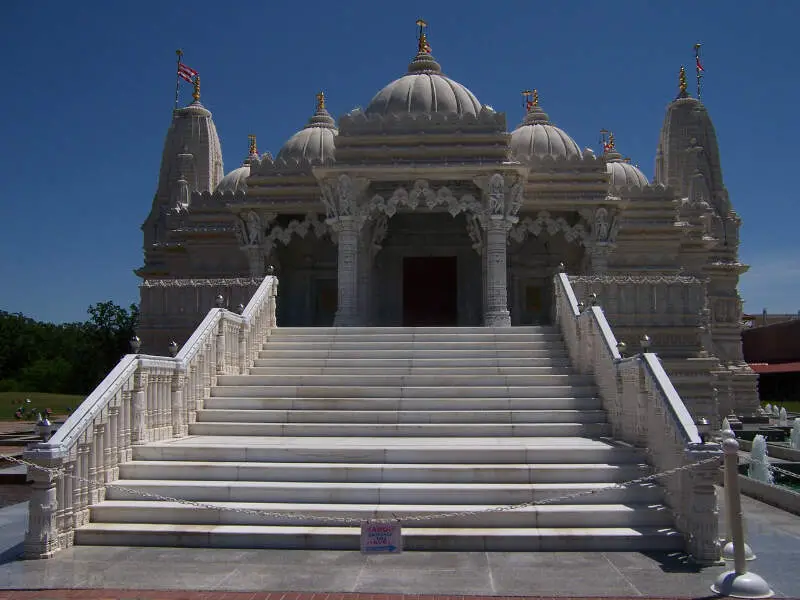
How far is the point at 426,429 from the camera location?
41.8ft

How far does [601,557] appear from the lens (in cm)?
902

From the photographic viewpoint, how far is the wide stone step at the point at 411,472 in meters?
10.5

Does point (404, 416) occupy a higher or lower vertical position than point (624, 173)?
lower

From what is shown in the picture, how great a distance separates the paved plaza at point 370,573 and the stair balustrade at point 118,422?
498mm

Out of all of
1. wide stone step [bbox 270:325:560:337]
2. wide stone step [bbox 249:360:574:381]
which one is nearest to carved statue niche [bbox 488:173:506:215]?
wide stone step [bbox 270:325:560:337]

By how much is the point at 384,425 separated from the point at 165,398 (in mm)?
3314

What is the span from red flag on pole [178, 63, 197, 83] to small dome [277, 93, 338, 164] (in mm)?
9034

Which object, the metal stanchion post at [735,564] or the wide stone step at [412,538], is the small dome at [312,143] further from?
the metal stanchion post at [735,564]

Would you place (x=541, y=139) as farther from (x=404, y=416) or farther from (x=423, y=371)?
(x=404, y=416)

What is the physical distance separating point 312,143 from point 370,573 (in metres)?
22.0

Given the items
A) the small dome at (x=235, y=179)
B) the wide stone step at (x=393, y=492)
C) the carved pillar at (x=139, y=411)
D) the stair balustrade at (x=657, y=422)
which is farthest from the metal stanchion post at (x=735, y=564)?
the small dome at (x=235, y=179)

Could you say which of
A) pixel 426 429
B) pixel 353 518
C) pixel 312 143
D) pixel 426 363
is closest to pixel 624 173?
pixel 312 143

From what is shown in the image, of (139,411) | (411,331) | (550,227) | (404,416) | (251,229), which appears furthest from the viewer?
(251,229)

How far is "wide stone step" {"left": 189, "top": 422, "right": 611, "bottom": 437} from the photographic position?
1258 centimetres
